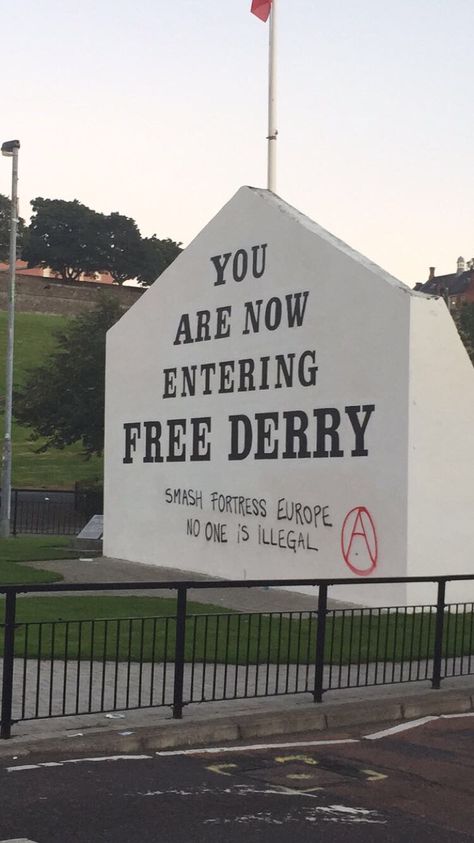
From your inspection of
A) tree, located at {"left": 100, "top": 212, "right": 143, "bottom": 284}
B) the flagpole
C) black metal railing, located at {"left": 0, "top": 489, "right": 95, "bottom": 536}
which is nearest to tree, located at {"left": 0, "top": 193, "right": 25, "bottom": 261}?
Result: tree, located at {"left": 100, "top": 212, "right": 143, "bottom": 284}

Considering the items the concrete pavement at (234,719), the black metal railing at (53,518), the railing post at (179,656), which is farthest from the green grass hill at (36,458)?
the railing post at (179,656)

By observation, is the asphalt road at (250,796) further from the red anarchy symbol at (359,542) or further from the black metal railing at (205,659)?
the red anarchy symbol at (359,542)

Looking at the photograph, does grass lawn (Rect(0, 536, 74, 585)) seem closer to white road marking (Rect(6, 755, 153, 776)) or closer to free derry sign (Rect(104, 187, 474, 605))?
free derry sign (Rect(104, 187, 474, 605))

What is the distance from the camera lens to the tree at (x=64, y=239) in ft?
419

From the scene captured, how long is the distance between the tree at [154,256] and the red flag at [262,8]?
102235mm

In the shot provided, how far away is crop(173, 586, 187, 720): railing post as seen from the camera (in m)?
9.53

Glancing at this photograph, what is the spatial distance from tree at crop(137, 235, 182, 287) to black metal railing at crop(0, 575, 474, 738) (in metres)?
115

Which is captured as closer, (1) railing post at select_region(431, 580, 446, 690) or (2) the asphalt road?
(2) the asphalt road

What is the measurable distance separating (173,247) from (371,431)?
366ft

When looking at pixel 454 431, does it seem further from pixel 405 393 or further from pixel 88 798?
pixel 88 798

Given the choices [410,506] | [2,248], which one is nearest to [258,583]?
[410,506]

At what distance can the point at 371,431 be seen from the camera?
19188 mm

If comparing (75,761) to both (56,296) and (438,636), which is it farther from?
(56,296)

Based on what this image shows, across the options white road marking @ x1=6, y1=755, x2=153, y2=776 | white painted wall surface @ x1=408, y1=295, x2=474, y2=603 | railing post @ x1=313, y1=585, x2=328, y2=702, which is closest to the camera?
white road marking @ x1=6, y1=755, x2=153, y2=776
